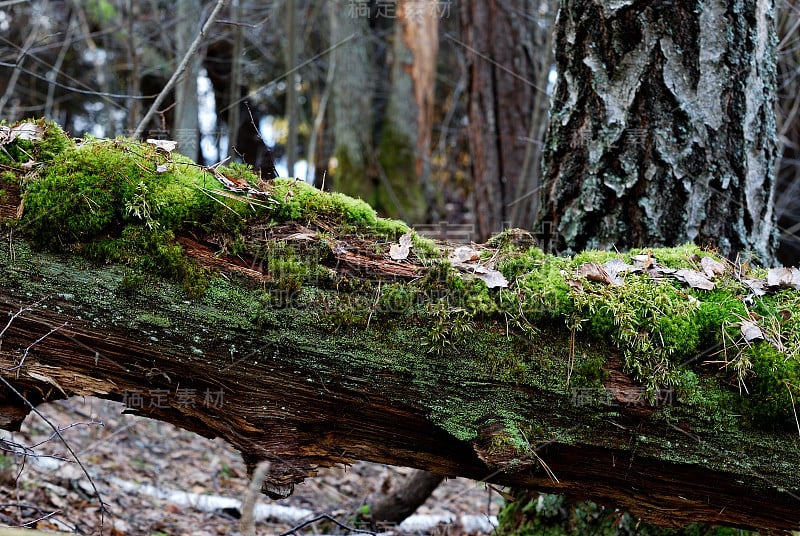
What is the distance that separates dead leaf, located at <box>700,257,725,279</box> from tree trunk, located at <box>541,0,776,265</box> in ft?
2.32

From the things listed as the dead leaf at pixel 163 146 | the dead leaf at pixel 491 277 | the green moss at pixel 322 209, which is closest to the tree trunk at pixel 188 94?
the dead leaf at pixel 163 146

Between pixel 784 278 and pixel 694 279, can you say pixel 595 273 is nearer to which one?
pixel 694 279

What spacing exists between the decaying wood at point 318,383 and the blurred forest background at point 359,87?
7.52ft

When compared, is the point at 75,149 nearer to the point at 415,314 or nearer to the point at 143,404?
the point at 143,404

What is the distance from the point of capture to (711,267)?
253 centimetres

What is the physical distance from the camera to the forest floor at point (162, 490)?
12.0 ft

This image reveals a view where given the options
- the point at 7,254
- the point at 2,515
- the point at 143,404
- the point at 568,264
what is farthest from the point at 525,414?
the point at 2,515

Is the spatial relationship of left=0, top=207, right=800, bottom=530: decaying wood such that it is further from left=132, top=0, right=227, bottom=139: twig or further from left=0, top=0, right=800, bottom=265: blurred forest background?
left=0, top=0, right=800, bottom=265: blurred forest background

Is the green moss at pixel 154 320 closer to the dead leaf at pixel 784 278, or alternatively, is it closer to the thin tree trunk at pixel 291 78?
the dead leaf at pixel 784 278

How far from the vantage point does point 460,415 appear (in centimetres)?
229

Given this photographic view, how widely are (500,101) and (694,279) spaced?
3.80 m

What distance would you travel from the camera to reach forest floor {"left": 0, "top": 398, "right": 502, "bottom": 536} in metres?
3.67

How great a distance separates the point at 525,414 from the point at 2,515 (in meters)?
2.86

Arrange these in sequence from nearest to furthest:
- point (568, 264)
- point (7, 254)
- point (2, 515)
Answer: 1. point (7, 254)
2. point (568, 264)
3. point (2, 515)
